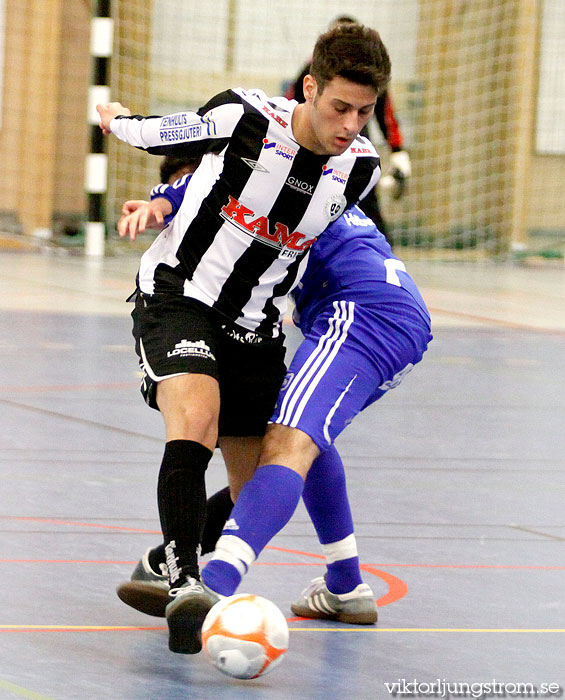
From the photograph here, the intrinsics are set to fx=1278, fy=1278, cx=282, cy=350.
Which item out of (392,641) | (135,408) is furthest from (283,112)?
(135,408)

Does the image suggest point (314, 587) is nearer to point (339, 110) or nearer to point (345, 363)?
point (345, 363)

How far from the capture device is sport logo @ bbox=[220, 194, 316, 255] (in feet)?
9.16

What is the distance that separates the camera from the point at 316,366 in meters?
2.72

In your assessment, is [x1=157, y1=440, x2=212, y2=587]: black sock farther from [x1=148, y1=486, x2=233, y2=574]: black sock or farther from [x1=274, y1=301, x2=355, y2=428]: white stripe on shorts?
[x1=148, y1=486, x2=233, y2=574]: black sock

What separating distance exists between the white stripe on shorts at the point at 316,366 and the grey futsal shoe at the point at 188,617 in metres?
0.45

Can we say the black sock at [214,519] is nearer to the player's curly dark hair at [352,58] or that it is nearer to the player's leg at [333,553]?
the player's leg at [333,553]

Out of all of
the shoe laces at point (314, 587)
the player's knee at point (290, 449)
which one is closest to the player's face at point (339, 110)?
the player's knee at point (290, 449)

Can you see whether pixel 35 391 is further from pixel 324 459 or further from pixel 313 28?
pixel 313 28

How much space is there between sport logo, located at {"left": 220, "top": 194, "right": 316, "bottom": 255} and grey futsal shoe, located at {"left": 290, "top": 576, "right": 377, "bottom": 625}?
754 mm

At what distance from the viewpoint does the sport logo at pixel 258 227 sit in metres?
2.79

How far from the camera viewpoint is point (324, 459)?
2764 millimetres

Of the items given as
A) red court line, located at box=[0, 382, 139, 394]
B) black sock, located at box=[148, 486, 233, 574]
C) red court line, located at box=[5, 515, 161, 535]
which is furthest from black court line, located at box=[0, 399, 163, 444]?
black sock, located at box=[148, 486, 233, 574]

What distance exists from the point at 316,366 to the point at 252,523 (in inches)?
15.6

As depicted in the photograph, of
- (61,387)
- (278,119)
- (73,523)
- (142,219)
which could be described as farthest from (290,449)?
(61,387)
